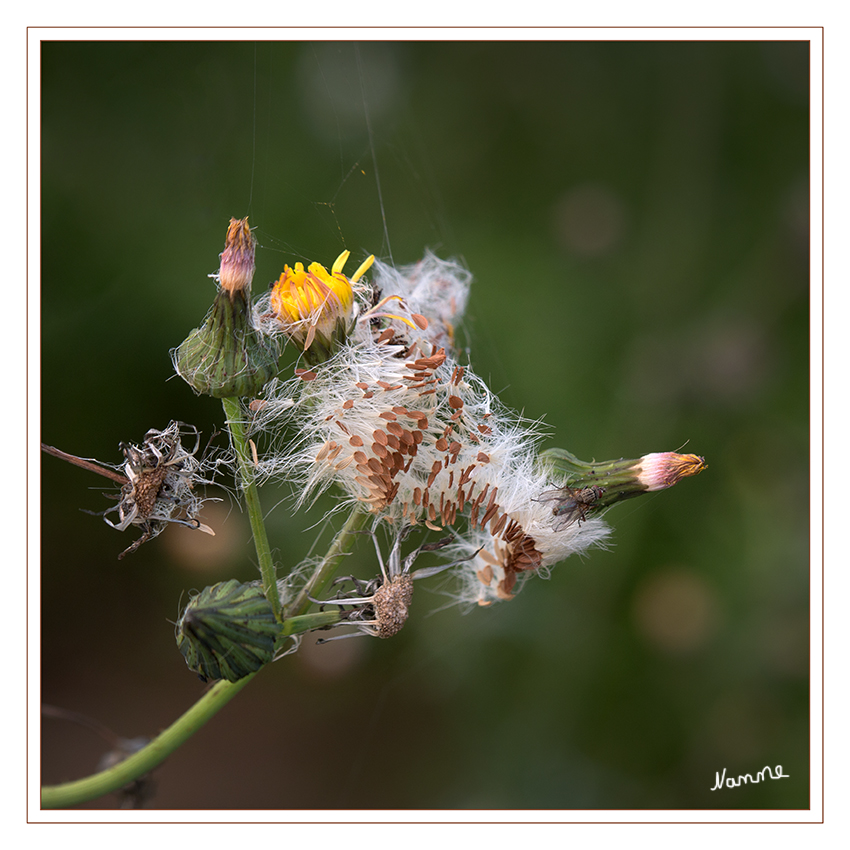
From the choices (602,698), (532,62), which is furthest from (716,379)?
(532,62)

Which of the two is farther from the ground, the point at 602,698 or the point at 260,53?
the point at 260,53

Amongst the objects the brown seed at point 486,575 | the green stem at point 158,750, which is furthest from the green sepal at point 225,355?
the brown seed at point 486,575

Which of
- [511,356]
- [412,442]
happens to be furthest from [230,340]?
[511,356]

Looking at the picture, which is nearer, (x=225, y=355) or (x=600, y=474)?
(x=225, y=355)

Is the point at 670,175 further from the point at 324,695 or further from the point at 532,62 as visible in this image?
the point at 324,695
